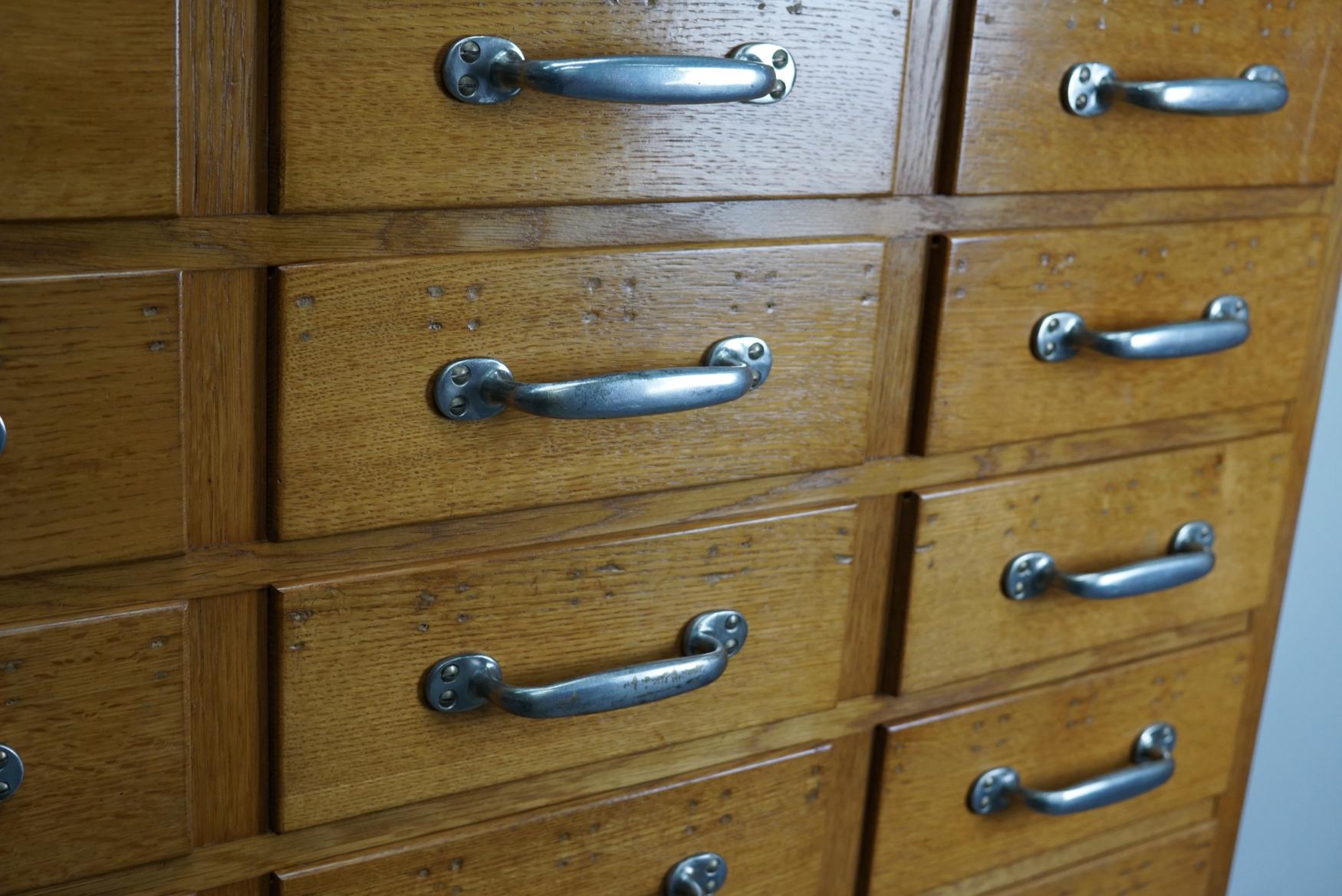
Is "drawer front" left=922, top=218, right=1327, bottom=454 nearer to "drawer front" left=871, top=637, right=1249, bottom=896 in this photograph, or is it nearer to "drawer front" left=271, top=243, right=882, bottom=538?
"drawer front" left=271, top=243, right=882, bottom=538

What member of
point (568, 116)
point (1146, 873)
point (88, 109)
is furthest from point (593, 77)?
point (1146, 873)

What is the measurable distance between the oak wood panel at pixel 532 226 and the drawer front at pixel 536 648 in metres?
0.14

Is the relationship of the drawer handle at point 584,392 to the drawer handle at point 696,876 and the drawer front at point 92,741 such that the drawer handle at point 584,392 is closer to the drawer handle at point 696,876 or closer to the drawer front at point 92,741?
the drawer front at point 92,741

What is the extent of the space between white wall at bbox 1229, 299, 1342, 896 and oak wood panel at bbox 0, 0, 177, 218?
2.52 ft

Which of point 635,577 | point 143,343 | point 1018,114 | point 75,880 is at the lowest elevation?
point 75,880

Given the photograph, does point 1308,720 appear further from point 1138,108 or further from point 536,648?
point 536,648

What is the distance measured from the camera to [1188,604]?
942mm

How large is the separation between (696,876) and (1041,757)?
0.85ft

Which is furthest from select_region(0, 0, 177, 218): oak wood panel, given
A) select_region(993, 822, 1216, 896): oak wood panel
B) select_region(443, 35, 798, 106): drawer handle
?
select_region(993, 822, 1216, 896): oak wood panel

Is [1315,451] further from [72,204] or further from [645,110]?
[72,204]

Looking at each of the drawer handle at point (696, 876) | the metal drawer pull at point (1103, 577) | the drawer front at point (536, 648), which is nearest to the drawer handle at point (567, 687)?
the drawer front at point (536, 648)

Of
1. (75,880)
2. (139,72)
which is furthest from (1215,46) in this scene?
(75,880)

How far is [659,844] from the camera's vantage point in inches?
29.8

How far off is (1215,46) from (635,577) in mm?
439
